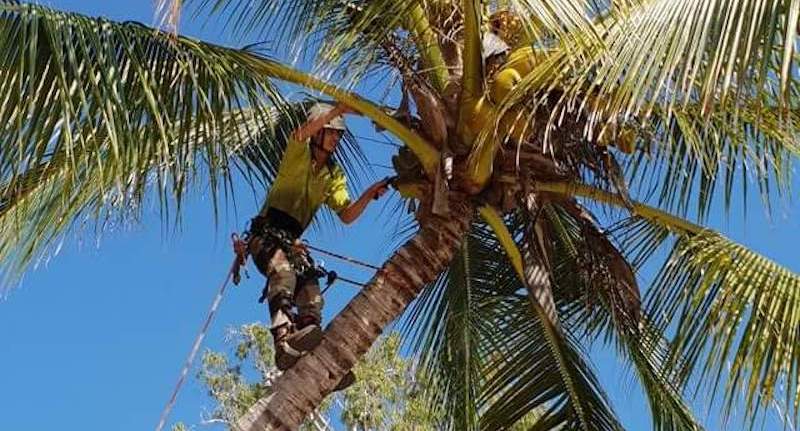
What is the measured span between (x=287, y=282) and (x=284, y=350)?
0.30 meters

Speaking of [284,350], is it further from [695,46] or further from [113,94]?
[695,46]

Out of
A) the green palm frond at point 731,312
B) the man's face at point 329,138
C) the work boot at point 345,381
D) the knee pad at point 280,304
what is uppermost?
the man's face at point 329,138

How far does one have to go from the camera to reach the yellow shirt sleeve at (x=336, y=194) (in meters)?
5.95

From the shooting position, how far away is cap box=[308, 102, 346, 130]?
18.1 feet

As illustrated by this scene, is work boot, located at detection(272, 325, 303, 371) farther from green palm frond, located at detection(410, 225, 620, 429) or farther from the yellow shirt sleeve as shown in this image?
green palm frond, located at detection(410, 225, 620, 429)

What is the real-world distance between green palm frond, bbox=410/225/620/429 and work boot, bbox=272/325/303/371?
59.1 inches

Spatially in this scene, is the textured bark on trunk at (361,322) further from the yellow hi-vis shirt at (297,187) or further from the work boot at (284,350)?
the yellow hi-vis shirt at (297,187)

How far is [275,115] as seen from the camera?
6.71 meters

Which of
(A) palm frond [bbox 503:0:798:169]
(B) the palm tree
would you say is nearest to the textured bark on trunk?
(B) the palm tree

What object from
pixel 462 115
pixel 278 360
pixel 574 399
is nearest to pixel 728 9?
pixel 462 115

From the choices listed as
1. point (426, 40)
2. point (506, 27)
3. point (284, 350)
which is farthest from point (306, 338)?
point (506, 27)

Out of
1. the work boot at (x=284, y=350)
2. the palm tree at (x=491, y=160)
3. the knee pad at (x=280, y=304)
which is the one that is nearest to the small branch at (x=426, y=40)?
the palm tree at (x=491, y=160)

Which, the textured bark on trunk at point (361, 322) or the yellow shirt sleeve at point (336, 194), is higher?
the yellow shirt sleeve at point (336, 194)

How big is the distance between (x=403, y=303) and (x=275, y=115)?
1.74m
